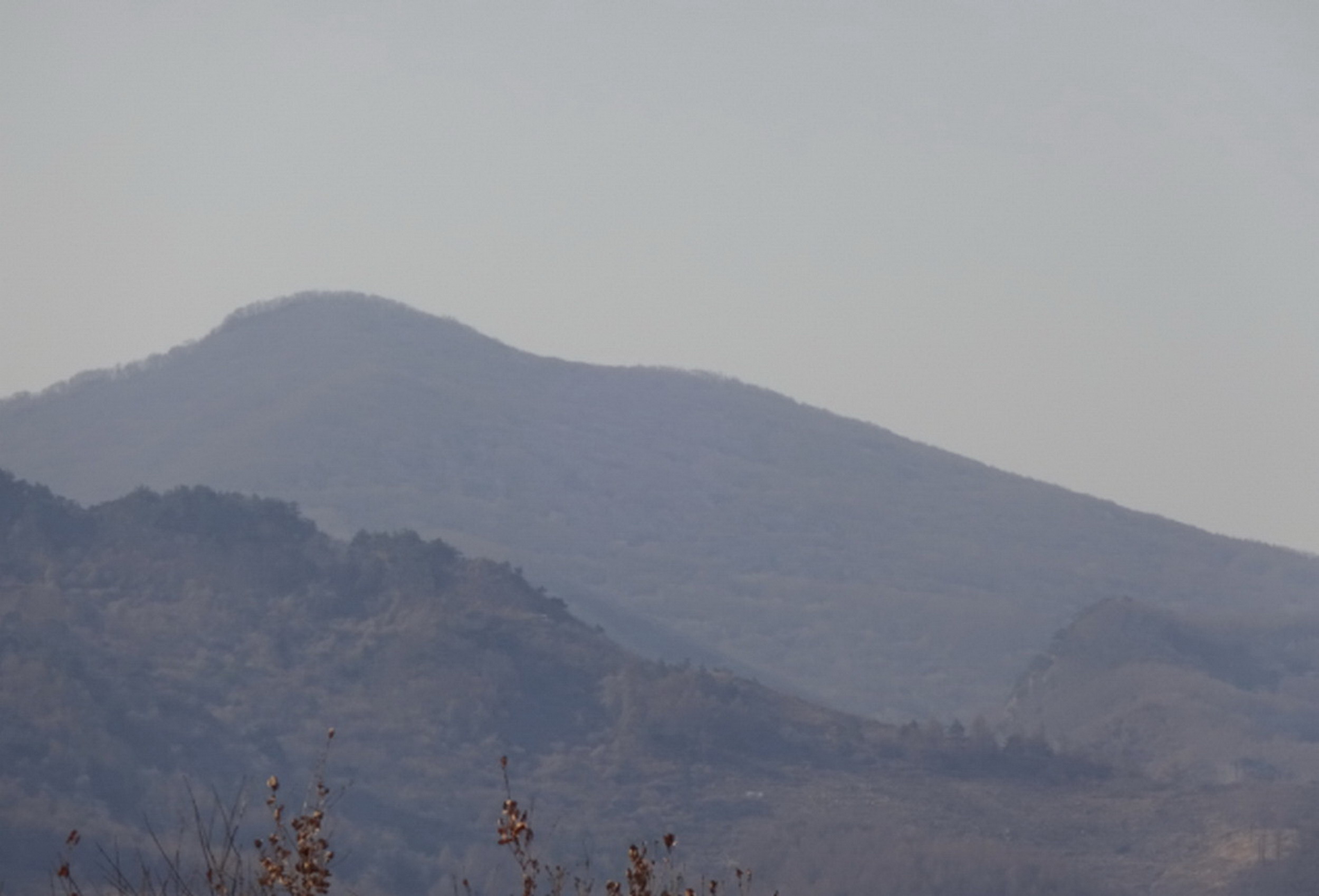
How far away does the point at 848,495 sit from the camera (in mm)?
83125

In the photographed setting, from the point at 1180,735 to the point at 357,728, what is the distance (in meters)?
21.5

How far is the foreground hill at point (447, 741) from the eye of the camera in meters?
29.5

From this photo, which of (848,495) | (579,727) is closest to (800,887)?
(579,727)

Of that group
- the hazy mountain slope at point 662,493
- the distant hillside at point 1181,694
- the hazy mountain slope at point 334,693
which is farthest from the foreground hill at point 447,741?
the hazy mountain slope at point 662,493

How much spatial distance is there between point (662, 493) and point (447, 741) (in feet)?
151

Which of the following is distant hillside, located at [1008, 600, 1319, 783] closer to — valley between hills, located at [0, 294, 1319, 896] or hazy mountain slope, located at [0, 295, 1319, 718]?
valley between hills, located at [0, 294, 1319, 896]

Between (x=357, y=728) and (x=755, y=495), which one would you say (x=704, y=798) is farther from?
(x=755, y=495)

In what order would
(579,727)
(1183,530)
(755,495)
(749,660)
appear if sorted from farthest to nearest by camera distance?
(1183,530), (755,495), (749,660), (579,727)

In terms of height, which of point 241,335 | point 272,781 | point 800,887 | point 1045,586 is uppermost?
point 241,335

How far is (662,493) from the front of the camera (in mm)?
80938

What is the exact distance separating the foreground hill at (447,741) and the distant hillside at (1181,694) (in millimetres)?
6552

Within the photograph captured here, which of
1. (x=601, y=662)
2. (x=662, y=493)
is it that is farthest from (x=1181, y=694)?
(x=662, y=493)

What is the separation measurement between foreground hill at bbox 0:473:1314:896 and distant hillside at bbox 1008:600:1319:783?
655 centimetres

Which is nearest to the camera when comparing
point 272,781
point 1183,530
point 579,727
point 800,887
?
point 272,781
